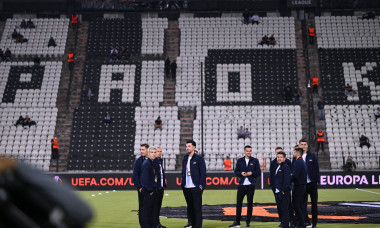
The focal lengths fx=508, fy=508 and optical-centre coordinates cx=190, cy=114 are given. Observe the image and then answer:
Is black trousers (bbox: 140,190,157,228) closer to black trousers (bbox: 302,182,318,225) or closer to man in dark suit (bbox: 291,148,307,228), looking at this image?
man in dark suit (bbox: 291,148,307,228)

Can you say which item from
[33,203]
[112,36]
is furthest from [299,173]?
[112,36]

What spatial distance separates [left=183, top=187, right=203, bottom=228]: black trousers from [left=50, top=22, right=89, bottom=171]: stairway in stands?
68.5ft

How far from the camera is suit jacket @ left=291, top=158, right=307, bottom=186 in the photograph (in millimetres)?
10953

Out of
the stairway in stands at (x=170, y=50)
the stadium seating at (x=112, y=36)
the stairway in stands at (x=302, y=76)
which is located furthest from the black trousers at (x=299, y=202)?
the stadium seating at (x=112, y=36)

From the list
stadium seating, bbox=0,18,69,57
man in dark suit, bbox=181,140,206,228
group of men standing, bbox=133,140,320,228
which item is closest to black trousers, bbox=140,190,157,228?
group of men standing, bbox=133,140,320,228

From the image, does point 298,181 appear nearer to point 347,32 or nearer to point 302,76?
point 302,76

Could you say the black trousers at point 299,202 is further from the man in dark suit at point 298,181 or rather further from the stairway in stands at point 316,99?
the stairway in stands at point 316,99

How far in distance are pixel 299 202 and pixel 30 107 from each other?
2686 centimetres

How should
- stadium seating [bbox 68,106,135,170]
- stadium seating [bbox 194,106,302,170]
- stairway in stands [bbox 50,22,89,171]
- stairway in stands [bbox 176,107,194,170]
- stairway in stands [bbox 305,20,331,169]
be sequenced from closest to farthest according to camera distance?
1. stadium seating [bbox 68,106,135,170]
2. stairway in stands [bbox 305,20,331,169]
3. stadium seating [bbox 194,106,302,170]
4. stairway in stands [bbox 176,107,194,170]
5. stairway in stands [bbox 50,22,89,171]

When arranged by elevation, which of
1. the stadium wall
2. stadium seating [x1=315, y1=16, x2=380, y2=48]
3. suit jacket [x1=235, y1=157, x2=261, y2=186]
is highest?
stadium seating [x1=315, y1=16, x2=380, y2=48]

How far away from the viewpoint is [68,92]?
35.7 metres

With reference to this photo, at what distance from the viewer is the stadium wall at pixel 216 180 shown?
26.2m

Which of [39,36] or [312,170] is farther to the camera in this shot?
[39,36]

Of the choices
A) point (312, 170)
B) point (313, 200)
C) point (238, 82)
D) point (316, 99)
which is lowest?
point (313, 200)
